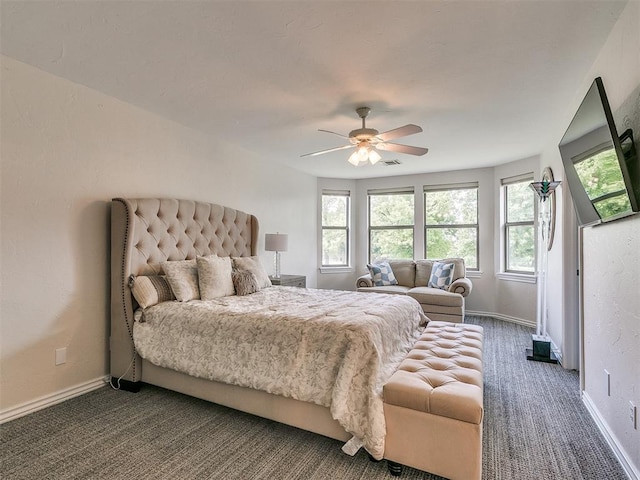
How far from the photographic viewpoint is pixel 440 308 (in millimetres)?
4758

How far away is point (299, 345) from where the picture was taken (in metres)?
2.18

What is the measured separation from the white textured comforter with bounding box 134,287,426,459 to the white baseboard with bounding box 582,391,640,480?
50.0 inches

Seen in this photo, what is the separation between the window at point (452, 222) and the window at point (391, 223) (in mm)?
327

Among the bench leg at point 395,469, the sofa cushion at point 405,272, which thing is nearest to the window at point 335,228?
the sofa cushion at point 405,272

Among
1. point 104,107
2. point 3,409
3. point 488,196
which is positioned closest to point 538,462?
point 3,409

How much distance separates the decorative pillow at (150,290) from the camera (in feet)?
9.30

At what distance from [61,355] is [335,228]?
15.5ft

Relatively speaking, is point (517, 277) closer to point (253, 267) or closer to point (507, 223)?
point (507, 223)

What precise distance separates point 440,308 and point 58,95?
4.81 meters

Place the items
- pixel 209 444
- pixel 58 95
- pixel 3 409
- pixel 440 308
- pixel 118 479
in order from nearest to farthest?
pixel 118 479
pixel 209 444
pixel 3 409
pixel 58 95
pixel 440 308

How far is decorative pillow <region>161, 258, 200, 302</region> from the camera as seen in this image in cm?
300

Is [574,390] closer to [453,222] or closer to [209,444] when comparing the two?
[209,444]

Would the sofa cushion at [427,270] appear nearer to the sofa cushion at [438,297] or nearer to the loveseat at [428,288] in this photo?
the loveseat at [428,288]

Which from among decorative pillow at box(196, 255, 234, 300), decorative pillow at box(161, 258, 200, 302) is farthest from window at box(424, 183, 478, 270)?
decorative pillow at box(161, 258, 200, 302)
